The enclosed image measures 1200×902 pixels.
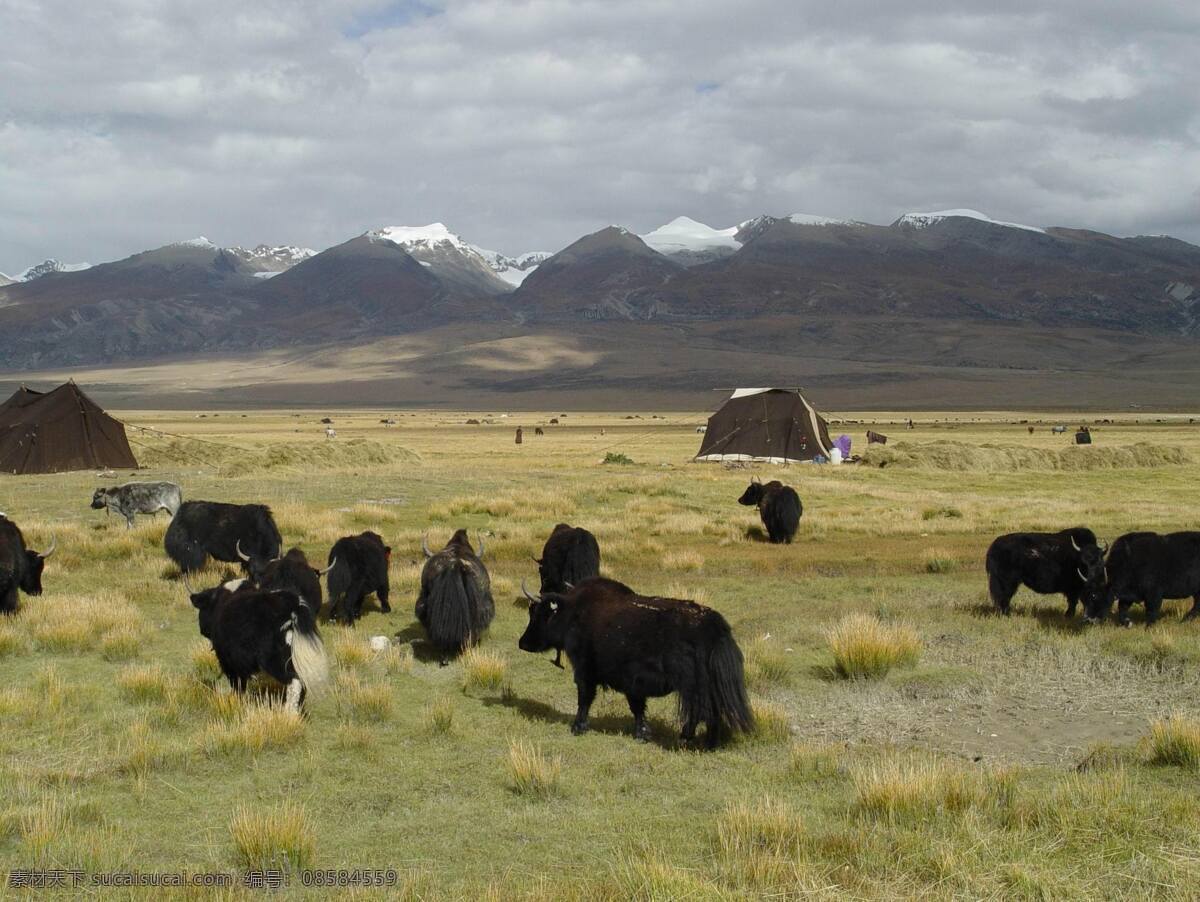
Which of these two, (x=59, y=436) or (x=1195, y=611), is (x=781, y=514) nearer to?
(x=1195, y=611)

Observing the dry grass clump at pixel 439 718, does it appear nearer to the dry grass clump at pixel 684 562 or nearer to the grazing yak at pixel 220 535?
the grazing yak at pixel 220 535

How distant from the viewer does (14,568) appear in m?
11.9

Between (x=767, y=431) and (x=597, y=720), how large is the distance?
3423 cm

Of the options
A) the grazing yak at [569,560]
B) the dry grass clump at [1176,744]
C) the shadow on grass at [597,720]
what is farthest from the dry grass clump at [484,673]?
the dry grass clump at [1176,744]

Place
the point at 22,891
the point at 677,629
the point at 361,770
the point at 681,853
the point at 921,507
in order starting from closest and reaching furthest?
the point at 22,891 → the point at 681,853 → the point at 361,770 → the point at 677,629 → the point at 921,507

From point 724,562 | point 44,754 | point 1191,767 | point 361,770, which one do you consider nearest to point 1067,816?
point 1191,767

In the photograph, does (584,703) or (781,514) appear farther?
(781,514)

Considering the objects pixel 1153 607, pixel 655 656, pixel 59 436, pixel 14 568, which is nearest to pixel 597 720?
pixel 655 656

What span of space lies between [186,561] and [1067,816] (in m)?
12.6

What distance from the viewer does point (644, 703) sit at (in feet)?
26.2

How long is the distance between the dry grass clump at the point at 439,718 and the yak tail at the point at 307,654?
100 cm

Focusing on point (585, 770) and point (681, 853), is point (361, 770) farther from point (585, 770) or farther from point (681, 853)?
point (681, 853)

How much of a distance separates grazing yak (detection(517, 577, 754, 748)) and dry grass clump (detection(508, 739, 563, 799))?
1210 millimetres

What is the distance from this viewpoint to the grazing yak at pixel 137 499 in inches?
800
